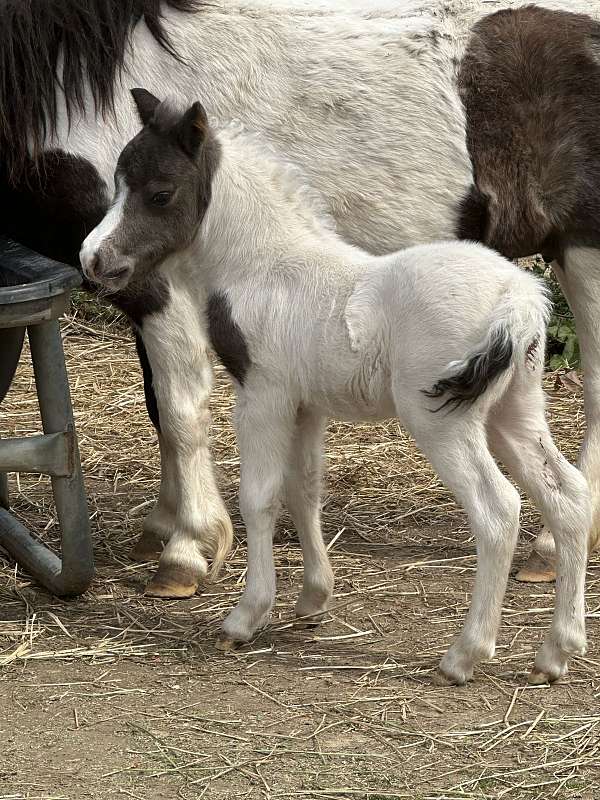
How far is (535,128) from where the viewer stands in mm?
4461

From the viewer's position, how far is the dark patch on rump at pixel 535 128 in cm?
444

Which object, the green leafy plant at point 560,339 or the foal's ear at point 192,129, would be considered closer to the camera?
the foal's ear at point 192,129

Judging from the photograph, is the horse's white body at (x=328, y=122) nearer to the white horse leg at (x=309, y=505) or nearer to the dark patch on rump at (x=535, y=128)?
the dark patch on rump at (x=535, y=128)

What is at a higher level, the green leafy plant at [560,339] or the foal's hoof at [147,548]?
the foal's hoof at [147,548]

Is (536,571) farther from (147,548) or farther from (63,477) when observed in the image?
(63,477)

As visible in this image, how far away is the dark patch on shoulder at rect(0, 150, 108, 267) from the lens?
4.19 metres

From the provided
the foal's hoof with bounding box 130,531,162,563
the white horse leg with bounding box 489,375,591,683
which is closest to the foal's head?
the white horse leg with bounding box 489,375,591,683

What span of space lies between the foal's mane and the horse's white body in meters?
0.10

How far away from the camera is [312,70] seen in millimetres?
4465

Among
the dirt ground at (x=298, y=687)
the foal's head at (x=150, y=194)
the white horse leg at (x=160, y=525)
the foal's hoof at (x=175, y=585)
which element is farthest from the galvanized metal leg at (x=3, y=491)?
the foal's head at (x=150, y=194)

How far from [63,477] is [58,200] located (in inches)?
36.0

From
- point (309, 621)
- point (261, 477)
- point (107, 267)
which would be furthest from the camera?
point (309, 621)

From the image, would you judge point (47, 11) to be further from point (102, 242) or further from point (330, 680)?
point (330, 680)

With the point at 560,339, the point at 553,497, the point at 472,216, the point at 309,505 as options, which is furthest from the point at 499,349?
the point at 560,339
